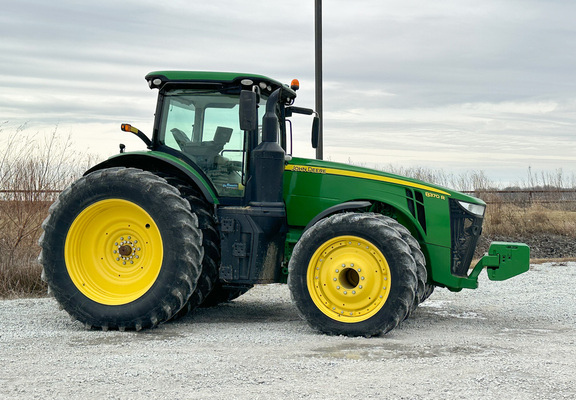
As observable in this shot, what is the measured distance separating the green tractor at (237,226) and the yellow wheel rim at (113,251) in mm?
11

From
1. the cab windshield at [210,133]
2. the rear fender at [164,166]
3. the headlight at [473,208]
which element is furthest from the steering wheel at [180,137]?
the headlight at [473,208]

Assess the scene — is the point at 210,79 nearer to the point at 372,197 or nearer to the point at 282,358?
the point at 372,197

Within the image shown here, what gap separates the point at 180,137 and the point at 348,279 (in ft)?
7.88

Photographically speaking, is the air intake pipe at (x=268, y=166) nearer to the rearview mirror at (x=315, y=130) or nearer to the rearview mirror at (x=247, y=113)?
the rearview mirror at (x=247, y=113)

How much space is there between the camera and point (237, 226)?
7281 mm

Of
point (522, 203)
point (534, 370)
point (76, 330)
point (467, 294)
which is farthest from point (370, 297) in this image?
point (522, 203)

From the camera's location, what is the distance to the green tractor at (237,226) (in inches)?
268

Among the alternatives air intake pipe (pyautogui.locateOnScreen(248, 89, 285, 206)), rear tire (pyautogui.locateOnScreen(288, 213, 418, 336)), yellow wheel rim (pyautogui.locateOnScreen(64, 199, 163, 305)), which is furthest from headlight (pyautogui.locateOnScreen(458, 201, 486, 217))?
yellow wheel rim (pyautogui.locateOnScreen(64, 199, 163, 305))

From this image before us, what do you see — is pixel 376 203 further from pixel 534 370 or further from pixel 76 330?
pixel 76 330

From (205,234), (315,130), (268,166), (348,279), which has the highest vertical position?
(315,130)

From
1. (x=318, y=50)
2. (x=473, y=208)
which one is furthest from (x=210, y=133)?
(x=318, y=50)

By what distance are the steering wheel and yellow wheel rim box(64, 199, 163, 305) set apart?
906 mm

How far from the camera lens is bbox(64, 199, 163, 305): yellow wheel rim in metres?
7.21

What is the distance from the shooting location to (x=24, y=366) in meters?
5.62
